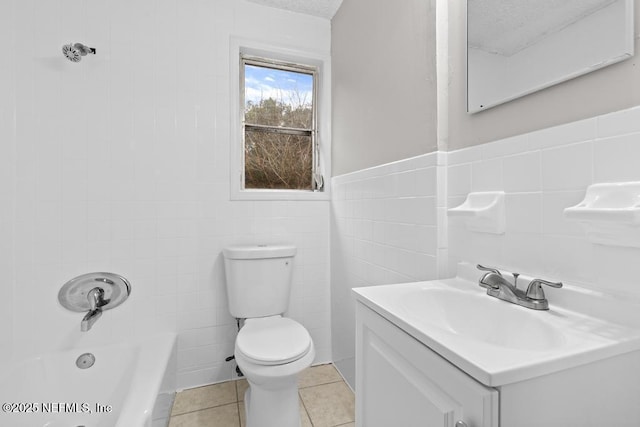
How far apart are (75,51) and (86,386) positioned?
5.53 feet

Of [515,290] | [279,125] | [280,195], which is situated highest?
[279,125]

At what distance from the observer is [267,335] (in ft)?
4.96

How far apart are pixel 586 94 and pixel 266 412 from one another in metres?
1.63

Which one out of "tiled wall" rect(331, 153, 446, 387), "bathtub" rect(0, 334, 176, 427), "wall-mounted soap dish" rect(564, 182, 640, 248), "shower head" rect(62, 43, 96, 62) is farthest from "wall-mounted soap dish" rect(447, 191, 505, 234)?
"shower head" rect(62, 43, 96, 62)

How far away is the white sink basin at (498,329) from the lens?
53 cm

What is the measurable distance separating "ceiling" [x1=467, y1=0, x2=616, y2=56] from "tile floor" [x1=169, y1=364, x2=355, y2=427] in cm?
176

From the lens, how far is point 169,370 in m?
1.60

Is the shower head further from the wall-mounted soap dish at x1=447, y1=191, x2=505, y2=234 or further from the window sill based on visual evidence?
the wall-mounted soap dish at x1=447, y1=191, x2=505, y2=234

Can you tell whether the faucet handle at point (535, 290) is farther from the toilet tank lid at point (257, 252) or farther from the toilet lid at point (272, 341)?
→ the toilet tank lid at point (257, 252)

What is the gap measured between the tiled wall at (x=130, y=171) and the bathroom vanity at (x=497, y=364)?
1.26m

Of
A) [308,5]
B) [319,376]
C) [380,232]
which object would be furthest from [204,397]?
[308,5]

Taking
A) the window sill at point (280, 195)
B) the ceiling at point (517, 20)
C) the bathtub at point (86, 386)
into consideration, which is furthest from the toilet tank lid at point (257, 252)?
the ceiling at point (517, 20)

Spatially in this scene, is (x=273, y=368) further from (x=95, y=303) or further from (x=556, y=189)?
(x=556, y=189)

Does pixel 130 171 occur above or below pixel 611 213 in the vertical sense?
above
